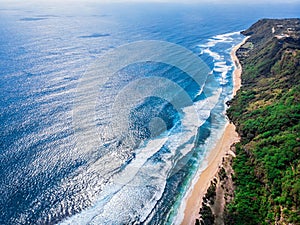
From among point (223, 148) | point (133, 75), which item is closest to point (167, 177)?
A: point (223, 148)

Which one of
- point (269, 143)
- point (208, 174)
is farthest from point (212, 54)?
point (208, 174)

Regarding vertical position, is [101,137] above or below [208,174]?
above

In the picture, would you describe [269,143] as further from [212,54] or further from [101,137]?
[212,54]

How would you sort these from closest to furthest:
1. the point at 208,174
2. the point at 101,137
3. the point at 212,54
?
the point at 208,174 → the point at 101,137 → the point at 212,54

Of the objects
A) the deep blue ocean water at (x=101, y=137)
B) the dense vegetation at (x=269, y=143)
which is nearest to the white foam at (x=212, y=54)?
the deep blue ocean water at (x=101, y=137)

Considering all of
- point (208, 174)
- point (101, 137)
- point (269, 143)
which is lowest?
point (208, 174)

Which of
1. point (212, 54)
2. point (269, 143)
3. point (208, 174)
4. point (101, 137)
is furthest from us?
point (212, 54)

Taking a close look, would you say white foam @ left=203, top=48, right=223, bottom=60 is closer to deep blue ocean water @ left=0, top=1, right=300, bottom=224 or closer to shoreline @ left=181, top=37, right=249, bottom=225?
deep blue ocean water @ left=0, top=1, right=300, bottom=224
